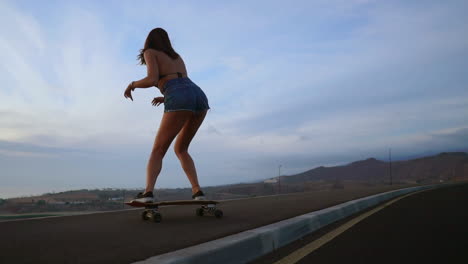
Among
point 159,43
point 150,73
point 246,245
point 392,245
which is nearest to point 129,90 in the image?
point 150,73

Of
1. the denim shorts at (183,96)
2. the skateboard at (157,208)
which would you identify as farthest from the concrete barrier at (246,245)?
the denim shorts at (183,96)

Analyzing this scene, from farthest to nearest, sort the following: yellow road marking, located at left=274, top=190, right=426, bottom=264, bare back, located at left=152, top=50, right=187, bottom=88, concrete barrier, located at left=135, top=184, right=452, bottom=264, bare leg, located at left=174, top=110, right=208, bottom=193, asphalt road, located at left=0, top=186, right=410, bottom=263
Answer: bare leg, located at left=174, top=110, right=208, bottom=193
bare back, located at left=152, top=50, right=187, bottom=88
yellow road marking, located at left=274, top=190, right=426, bottom=264
asphalt road, located at left=0, top=186, right=410, bottom=263
concrete barrier, located at left=135, top=184, right=452, bottom=264

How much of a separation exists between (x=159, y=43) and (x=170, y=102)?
2.80 ft

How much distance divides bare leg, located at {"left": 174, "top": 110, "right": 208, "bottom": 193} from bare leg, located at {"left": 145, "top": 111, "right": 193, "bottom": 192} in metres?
0.26

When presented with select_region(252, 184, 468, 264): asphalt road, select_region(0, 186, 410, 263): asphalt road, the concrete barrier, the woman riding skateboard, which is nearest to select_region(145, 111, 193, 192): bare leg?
the woman riding skateboard

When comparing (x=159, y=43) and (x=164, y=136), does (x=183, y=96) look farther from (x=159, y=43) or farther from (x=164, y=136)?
(x=159, y=43)

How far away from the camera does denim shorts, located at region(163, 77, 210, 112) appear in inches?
191

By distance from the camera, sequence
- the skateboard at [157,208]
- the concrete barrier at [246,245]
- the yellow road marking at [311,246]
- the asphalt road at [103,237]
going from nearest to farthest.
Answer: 1. the concrete barrier at [246,245]
2. the asphalt road at [103,237]
3. the yellow road marking at [311,246]
4. the skateboard at [157,208]

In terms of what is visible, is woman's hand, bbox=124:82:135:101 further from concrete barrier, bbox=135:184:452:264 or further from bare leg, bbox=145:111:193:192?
concrete barrier, bbox=135:184:452:264

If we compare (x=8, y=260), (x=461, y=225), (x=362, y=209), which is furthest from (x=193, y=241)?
(x=362, y=209)

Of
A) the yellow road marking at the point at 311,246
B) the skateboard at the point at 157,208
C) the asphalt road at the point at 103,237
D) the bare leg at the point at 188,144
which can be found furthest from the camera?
the bare leg at the point at 188,144

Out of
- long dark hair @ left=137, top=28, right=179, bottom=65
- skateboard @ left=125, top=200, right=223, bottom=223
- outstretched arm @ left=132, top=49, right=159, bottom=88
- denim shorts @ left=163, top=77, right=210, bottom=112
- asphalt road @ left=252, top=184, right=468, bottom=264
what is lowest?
asphalt road @ left=252, top=184, right=468, bottom=264

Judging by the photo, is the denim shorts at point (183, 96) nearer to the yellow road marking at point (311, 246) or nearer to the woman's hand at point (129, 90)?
the woman's hand at point (129, 90)

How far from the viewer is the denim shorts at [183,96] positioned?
485 cm
